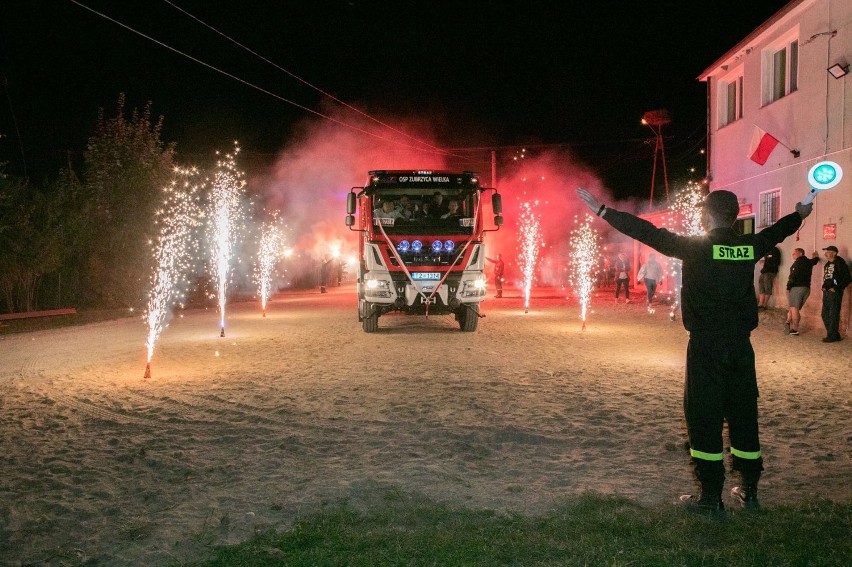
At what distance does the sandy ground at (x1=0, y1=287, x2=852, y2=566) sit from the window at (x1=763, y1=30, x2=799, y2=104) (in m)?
7.81

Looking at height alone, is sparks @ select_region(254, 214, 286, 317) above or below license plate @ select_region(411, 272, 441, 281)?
above

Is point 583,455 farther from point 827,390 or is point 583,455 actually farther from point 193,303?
point 193,303

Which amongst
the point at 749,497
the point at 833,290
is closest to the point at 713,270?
the point at 749,497

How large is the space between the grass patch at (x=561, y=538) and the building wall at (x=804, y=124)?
38.5 feet

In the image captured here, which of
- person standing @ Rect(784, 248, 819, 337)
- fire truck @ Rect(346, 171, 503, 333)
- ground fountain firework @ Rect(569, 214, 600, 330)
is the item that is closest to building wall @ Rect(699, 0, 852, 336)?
person standing @ Rect(784, 248, 819, 337)

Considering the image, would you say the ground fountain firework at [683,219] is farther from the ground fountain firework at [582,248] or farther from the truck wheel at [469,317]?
the truck wheel at [469,317]

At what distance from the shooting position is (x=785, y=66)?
18.6 meters

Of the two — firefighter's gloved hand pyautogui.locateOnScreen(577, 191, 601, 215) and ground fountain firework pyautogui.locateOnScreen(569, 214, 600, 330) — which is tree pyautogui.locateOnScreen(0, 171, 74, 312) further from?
ground fountain firework pyautogui.locateOnScreen(569, 214, 600, 330)

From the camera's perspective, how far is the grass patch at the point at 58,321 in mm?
18425

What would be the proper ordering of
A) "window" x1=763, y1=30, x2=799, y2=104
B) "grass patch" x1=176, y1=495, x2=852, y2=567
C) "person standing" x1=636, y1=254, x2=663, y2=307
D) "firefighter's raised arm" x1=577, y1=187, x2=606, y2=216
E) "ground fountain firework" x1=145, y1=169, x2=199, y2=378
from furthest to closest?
"ground fountain firework" x1=145, y1=169, x2=199, y2=378 → "person standing" x1=636, y1=254, x2=663, y2=307 → "window" x1=763, y1=30, x2=799, y2=104 → "firefighter's raised arm" x1=577, y1=187, x2=606, y2=216 → "grass patch" x1=176, y1=495, x2=852, y2=567

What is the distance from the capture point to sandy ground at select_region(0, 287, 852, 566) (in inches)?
195

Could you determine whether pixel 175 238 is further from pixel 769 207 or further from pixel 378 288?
pixel 769 207

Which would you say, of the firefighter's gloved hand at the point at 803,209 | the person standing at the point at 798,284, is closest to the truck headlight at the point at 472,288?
the person standing at the point at 798,284

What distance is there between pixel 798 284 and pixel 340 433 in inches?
453
